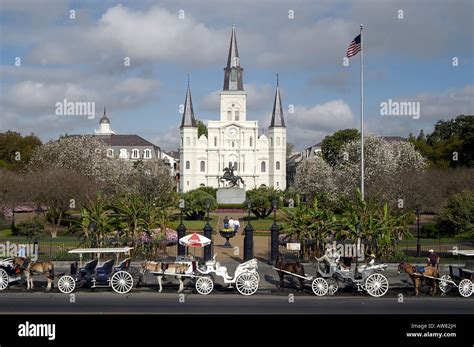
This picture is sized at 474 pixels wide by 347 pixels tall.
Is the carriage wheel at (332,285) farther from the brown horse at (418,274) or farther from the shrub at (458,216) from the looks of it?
the shrub at (458,216)

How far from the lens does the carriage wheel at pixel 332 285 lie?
Result: 18000 millimetres

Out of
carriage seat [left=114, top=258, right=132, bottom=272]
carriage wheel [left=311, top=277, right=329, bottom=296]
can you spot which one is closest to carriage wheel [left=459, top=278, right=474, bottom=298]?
carriage wheel [left=311, top=277, right=329, bottom=296]

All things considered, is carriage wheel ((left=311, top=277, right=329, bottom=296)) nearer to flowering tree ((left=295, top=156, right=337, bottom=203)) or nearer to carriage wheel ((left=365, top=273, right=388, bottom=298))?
carriage wheel ((left=365, top=273, right=388, bottom=298))

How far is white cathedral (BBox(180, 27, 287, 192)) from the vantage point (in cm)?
11362

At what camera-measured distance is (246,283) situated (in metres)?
18.1

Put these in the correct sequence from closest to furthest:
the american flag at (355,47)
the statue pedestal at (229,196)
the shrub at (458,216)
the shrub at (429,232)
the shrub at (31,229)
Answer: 1. the shrub at (458,216)
2. the american flag at (355,47)
3. the shrub at (31,229)
4. the shrub at (429,232)
5. the statue pedestal at (229,196)

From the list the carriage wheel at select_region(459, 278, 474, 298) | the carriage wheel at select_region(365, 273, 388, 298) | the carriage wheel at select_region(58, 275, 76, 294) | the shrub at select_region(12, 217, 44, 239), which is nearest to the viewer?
the carriage wheel at select_region(459, 278, 474, 298)

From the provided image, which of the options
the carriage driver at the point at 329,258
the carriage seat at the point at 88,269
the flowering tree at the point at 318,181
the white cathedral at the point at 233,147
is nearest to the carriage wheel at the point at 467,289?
the carriage driver at the point at 329,258

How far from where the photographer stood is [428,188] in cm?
4434

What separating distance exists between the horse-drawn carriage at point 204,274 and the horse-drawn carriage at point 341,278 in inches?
48.6

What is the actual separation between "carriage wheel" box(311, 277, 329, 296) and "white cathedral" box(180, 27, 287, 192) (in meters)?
94.7

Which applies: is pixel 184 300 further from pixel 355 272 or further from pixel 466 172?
pixel 466 172

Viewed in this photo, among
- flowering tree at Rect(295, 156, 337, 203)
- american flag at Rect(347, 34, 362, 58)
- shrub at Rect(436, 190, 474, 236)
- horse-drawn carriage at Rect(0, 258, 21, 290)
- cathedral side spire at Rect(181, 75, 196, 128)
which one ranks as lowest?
horse-drawn carriage at Rect(0, 258, 21, 290)

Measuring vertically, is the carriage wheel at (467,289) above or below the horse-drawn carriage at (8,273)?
below
